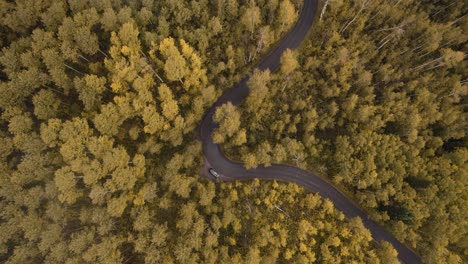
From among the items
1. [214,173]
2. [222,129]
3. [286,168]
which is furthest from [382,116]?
[214,173]

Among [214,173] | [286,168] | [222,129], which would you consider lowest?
[214,173]

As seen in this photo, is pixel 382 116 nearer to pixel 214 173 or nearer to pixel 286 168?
pixel 286 168

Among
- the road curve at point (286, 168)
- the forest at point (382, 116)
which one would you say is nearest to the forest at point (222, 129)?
the forest at point (382, 116)

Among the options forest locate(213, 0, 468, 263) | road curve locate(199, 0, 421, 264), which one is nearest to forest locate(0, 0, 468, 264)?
forest locate(213, 0, 468, 263)

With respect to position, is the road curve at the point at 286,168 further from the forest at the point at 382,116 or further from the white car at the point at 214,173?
the forest at the point at 382,116

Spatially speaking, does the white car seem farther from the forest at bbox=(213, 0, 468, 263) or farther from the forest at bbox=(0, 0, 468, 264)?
the forest at bbox=(213, 0, 468, 263)

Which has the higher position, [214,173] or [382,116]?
[382,116]
